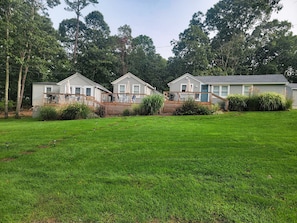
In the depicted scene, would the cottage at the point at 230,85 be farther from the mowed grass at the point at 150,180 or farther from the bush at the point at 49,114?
the mowed grass at the point at 150,180

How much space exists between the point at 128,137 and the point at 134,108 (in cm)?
731

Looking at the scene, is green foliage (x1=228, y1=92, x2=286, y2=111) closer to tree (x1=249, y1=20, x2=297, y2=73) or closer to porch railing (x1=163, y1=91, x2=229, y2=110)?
porch railing (x1=163, y1=91, x2=229, y2=110)

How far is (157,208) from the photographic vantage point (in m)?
2.71

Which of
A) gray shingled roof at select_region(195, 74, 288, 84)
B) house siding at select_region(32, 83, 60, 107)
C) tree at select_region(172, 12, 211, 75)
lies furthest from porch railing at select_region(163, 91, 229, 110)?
tree at select_region(172, 12, 211, 75)

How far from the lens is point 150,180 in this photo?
11.1 feet

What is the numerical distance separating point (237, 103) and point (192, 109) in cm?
366

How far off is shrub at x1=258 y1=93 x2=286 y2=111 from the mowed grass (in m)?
8.12

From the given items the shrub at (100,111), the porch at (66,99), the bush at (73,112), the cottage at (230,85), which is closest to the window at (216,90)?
the cottage at (230,85)

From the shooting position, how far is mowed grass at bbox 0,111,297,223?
2619mm

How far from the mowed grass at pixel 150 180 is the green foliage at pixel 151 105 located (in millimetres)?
7382

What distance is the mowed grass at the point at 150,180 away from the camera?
2619mm

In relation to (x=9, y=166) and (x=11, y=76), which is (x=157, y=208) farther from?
(x=11, y=76)

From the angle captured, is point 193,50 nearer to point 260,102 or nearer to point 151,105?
point 260,102

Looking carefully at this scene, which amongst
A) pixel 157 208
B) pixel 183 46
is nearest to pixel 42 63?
pixel 157 208
